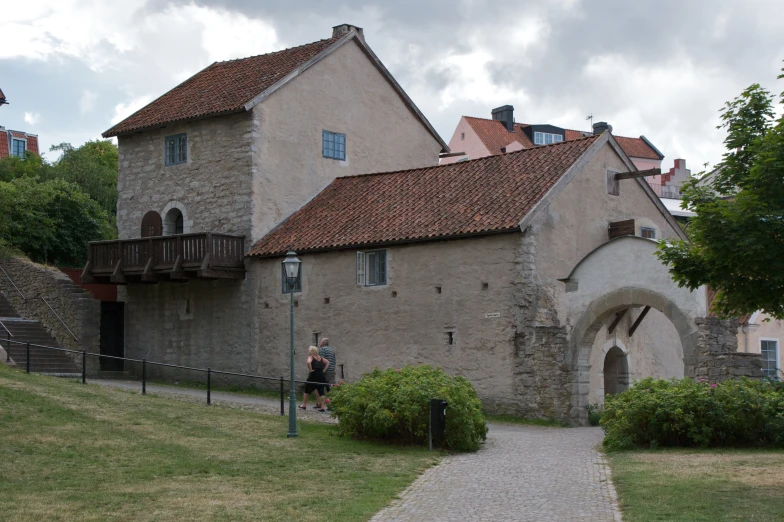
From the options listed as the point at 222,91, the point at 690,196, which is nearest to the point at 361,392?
the point at 690,196

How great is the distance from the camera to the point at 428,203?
2661cm

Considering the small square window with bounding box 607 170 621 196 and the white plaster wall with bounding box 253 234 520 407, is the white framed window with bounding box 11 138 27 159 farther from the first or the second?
the small square window with bounding box 607 170 621 196

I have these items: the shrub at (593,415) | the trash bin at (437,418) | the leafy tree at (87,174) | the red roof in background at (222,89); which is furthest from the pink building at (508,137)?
the trash bin at (437,418)

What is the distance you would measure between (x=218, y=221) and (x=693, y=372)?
586 inches

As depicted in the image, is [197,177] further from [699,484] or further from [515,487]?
[699,484]

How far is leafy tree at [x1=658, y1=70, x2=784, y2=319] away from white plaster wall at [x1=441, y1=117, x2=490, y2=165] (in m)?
47.0

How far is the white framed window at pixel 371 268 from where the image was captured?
26.0 metres

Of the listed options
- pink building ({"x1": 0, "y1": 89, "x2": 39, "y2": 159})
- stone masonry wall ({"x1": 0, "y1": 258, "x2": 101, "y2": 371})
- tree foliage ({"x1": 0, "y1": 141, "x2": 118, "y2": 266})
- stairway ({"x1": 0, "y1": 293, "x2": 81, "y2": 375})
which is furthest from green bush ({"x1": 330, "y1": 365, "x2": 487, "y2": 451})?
pink building ({"x1": 0, "y1": 89, "x2": 39, "y2": 159})

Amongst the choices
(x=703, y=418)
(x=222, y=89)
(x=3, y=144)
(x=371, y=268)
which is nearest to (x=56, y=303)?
(x=222, y=89)

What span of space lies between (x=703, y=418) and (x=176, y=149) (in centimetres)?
1963

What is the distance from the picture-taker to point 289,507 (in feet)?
38.4

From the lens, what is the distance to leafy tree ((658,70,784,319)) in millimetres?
12922

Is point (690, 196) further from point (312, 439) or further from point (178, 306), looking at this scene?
point (178, 306)

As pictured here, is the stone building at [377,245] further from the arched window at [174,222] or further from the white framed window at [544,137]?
the white framed window at [544,137]
